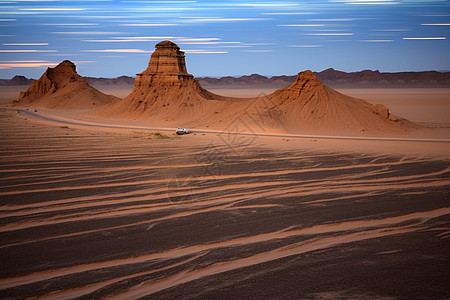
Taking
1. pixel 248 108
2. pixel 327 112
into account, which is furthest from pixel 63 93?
pixel 327 112

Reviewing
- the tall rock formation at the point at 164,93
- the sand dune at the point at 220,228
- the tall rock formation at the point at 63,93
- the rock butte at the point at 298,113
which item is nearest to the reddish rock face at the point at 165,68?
the tall rock formation at the point at 164,93

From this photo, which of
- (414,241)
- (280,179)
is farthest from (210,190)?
(414,241)

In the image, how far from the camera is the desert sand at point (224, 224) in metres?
6.68

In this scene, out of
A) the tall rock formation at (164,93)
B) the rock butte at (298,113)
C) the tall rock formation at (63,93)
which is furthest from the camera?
the tall rock formation at (63,93)

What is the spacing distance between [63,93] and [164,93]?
32260mm

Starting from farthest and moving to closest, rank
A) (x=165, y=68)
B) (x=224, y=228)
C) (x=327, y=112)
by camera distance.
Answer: (x=165, y=68) → (x=327, y=112) → (x=224, y=228)

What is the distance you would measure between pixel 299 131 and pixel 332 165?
1377 centimetres

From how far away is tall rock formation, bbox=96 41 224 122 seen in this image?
4519cm

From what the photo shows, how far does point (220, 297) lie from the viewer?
6242mm

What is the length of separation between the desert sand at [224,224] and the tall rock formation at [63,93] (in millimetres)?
51742

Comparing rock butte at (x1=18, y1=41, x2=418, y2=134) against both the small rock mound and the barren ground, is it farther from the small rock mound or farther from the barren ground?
the barren ground

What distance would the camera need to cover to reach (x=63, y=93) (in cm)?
7312

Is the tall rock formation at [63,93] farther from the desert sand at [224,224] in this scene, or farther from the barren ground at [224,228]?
the barren ground at [224,228]

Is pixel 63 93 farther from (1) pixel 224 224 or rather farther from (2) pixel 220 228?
(2) pixel 220 228
